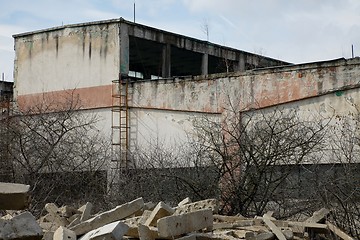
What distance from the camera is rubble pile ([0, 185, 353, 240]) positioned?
538 centimetres

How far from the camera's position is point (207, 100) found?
1612cm

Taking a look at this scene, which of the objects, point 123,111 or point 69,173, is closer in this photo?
point 69,173

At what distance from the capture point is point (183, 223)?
Answer: 699 centimetres

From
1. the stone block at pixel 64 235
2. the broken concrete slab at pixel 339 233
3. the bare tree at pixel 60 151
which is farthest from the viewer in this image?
the bare tree at pixel 60 151

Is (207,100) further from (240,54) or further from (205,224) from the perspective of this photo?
(205,224)

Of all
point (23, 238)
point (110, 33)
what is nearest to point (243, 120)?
point (110, 33)

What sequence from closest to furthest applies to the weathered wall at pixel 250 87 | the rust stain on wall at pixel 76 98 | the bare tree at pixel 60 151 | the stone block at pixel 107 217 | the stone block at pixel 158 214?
the stone block at pixel 107 217 < the stone block at pixel 158 214 < the weathered wall at pixel 250 87 < the bare tree at pixel 60 151 < the rust stain on wall at pixel 76 98

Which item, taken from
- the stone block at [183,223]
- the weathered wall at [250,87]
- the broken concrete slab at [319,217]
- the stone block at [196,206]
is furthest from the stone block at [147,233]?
the weathered wall at [250,87]

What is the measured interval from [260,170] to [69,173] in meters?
6.20

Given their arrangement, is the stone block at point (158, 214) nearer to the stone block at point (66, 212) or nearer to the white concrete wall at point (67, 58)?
the stone block at point (66, 212)

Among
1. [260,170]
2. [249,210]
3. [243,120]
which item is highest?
[243,120]

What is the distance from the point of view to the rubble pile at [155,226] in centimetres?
538

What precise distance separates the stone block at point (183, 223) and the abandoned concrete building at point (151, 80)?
720 centimetres

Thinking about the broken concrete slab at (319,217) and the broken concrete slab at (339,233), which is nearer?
the broken concrete slab at (339,233)
